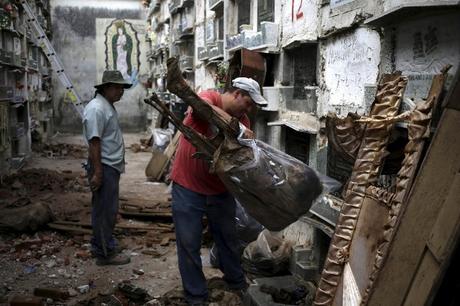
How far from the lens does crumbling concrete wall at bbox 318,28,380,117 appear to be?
358 cm

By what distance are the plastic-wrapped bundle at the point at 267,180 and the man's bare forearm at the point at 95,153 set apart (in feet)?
7.05

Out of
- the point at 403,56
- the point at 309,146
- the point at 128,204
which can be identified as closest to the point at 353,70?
the point at 403,56

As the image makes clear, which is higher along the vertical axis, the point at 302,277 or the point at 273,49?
the point at 273,49

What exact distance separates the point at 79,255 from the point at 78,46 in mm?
20157

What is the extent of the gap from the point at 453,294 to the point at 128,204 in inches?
238

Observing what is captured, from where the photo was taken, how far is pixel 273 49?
236 inches

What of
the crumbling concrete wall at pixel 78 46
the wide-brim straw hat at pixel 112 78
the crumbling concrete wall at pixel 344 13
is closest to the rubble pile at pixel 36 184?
the wide-brim straw hat at pixel 112 78

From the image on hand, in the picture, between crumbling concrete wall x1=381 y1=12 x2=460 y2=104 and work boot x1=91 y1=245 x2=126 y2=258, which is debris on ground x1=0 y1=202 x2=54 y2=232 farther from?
crumbling concrete wall x1=381 y1=12 x2=460 y2=104

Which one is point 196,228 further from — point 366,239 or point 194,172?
point 366,239

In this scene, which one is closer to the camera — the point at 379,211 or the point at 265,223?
the point at 379,211

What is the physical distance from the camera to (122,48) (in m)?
24.2

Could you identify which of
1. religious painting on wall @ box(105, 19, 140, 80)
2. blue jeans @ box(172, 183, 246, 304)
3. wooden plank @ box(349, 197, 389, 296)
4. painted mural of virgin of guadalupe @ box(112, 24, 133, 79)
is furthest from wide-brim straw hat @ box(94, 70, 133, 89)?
painted mural of virgin of guadalupe @ box(112, 24, 133, 79)

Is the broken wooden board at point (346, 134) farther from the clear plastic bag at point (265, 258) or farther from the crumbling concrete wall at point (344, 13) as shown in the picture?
the clear plastic bag at point (265, 258)

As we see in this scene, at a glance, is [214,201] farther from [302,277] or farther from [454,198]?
[454,198]
